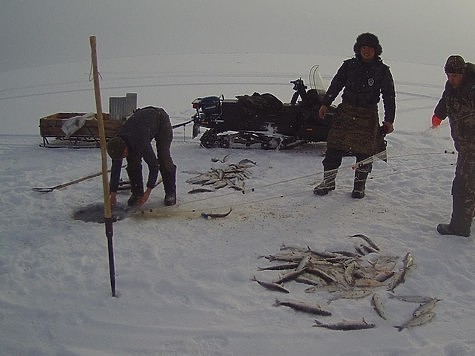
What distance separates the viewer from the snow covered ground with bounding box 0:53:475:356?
3592 mm

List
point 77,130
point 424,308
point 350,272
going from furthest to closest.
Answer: point 77,130 < point 350,272 < point 424,308

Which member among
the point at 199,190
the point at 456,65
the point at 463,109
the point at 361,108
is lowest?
the point at 199,190

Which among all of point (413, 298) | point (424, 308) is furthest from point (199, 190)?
point (424, 308)

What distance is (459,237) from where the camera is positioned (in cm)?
525

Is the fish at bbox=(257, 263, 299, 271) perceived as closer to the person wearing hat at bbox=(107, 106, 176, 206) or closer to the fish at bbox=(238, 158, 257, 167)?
the person wearing hat at bbox=(107, 106, 176, 206)

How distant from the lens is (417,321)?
375cm

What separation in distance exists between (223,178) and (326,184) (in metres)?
1.67

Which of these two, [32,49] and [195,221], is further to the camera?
[32,49]

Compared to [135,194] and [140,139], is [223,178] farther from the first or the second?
[140,139]

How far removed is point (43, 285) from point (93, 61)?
218 centimetres

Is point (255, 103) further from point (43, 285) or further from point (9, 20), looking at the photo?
point (9, 20)

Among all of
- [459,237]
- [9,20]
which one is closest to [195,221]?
[459,237]

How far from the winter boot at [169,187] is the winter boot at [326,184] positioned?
210 centimetres

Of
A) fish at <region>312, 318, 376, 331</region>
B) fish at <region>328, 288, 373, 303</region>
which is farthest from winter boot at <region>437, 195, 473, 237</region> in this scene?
fish at <region>312, 318, 376, 331</region>
